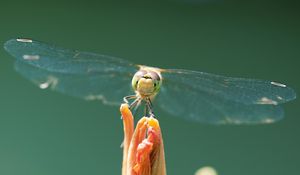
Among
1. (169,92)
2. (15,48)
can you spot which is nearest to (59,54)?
(15,48)

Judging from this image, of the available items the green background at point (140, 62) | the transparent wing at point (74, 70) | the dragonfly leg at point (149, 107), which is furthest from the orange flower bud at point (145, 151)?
the green background at point (140, 62)

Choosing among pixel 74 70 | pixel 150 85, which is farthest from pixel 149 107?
pixel 74 70

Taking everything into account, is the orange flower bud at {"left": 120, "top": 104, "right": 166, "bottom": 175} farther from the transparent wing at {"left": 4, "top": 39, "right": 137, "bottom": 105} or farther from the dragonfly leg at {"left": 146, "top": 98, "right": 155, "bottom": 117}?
the transparent wing at {"left": 4, "top": 39, "right": 137, "bottom": 105}

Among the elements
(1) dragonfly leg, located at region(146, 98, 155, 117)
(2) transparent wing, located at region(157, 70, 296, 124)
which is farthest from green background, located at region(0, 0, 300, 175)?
(1) dragonfly leg, located at region(146, 98, 155, 117)

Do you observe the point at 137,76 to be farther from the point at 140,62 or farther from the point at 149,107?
the point at 140,62

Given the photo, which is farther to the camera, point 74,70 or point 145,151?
point 74,70

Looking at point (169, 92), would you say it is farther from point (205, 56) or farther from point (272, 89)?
point (205, 56)

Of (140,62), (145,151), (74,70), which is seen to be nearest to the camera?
(145,151)
